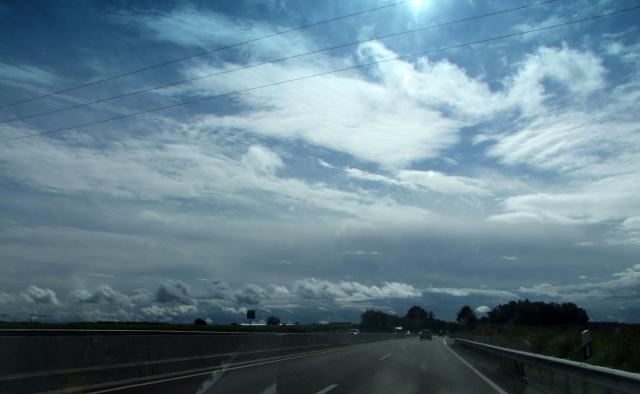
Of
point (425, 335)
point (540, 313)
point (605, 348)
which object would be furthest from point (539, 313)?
point (605, 348)

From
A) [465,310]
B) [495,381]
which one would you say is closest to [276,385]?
[495,381]

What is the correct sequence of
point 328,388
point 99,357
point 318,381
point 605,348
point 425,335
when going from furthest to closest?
point 425,335, point 605,348, point 318,381, point 328,388, point 99,357

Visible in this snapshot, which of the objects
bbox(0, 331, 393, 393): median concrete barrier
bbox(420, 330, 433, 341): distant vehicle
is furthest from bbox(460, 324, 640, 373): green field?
bbox(420, 330, 433, 341): distant vehicle

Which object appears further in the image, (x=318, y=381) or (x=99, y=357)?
(x=318, y=381)

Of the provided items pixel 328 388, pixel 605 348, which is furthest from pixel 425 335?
pixel 328 388

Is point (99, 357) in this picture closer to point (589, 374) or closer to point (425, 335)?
point (589, 374)

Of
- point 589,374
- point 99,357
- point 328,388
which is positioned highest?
point 99,357

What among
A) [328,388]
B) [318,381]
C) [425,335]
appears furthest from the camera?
[425,335]

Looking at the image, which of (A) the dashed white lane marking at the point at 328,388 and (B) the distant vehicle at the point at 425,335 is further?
(B) the distant vehicle at the point at 425,335

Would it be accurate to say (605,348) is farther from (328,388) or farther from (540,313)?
(540,313)

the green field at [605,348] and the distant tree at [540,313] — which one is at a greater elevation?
the distant tree at [540,313]

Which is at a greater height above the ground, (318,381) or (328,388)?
(318,381)

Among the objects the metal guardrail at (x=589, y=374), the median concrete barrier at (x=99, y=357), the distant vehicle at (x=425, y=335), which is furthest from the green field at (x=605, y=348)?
the distant vehicle at (x=425, y=335)

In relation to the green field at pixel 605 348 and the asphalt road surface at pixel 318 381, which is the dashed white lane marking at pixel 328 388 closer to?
the asphalt road surface at pixel 318 381
